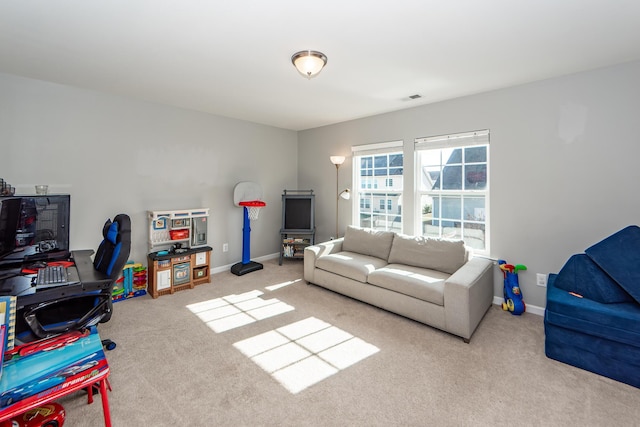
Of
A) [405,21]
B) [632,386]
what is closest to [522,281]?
[632,386]

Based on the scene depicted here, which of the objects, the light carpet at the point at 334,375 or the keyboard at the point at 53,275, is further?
the keyboard at the point at 53,275

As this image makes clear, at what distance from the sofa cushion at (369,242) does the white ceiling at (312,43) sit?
181 cm

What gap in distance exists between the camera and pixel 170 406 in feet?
5.90

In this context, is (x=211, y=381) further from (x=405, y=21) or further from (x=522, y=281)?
(x=522, y=281)

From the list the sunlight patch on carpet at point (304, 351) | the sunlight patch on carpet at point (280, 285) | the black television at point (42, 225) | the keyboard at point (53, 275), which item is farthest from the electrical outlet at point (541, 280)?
the black television at point (42, 225)

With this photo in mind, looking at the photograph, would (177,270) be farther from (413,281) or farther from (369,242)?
(413,281)

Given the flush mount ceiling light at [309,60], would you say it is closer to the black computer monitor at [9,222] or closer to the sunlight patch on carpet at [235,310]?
the sunlight patch on carpet at [235,310]

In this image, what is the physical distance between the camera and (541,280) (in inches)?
119

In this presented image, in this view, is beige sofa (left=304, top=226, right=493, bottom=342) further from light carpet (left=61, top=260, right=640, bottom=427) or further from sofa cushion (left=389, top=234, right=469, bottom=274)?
light carpet (left=61, top=260, right=640, bottom=427)

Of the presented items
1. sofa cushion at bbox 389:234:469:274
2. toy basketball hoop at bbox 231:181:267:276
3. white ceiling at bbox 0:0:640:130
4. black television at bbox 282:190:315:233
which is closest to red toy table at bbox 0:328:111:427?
white ceiling at bbox 0:0:640:130

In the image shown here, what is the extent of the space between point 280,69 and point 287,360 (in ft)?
8.42

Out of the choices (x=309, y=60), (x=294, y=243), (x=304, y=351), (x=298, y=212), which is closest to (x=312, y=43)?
(x=309, y=60)

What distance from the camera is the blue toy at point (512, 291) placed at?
301 cm

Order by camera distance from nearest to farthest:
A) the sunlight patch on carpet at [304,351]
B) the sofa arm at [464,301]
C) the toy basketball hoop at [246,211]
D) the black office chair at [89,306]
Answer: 1. the black office chair at [89,306]
2. the sunlight patch on carpet at [304,351]
3. the sofa arm at [464,301]
4. the toy basketball hoop at [246,211]
